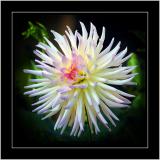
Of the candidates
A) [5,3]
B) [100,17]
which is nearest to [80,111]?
[100,17]

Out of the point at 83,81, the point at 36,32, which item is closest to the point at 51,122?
the point at 83,81

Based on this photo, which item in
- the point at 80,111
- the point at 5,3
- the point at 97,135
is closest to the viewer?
the point at 80,111

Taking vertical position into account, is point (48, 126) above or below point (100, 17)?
below

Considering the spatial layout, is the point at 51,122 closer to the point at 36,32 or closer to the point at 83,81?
the point at 83,81

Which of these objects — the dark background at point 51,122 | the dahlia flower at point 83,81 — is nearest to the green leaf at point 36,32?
the dark background at point 51,122

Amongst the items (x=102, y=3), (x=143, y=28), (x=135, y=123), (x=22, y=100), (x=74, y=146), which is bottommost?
(x=74, y=146)

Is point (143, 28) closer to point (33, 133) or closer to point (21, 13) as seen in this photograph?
point (21, 13)

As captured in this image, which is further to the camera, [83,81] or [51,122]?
[51,122]

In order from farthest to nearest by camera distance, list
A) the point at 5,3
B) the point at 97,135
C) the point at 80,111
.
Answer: the point at 5,3, the point at 97,135, the point at 80,111
